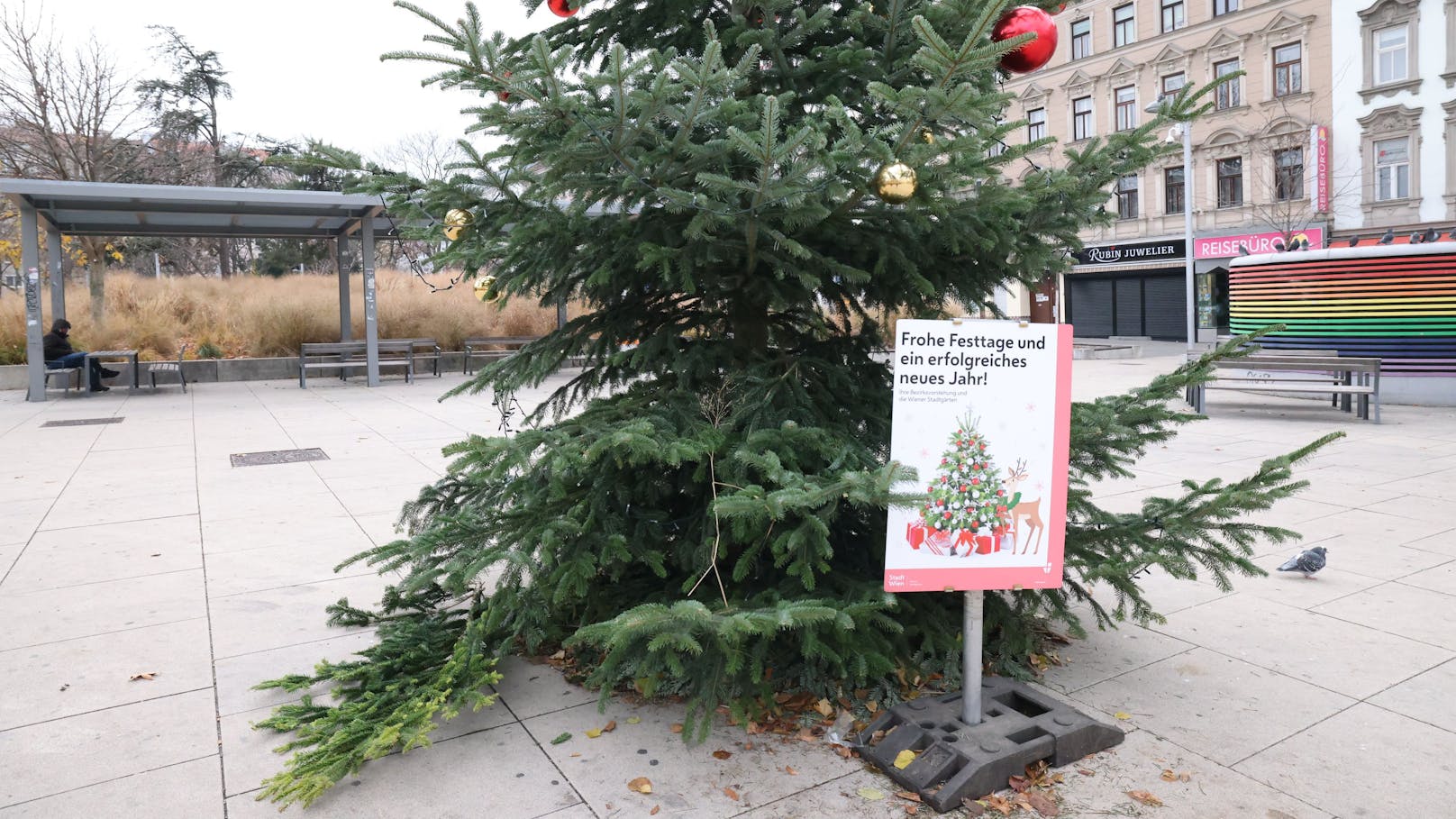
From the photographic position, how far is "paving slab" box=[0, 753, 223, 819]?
293 cm

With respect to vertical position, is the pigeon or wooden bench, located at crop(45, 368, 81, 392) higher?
wooden bench, located at crop(45, 368, 81, 392)

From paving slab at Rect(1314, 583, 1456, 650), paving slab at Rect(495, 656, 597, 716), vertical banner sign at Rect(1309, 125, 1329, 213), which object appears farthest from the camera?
vertical banner sign at Rect(1309, 125, 1329, 213)

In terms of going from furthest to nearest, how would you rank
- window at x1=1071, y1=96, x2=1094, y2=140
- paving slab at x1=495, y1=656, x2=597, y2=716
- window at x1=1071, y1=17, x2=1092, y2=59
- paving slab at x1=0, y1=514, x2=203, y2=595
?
1. window at x1=1071, y1=96, x2=1094, y2=140
2. window at x1=1071, y1=17, x2=1092, y2=59
3. paving slab at x1=0, y1=514, x2=203, y2=595
4. paving slab at x1=495, y1=656, x2=597, y2=716

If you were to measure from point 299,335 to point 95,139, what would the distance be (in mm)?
8953

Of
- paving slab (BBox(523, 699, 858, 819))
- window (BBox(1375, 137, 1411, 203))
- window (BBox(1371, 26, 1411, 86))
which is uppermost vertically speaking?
window (BBox(1371, 26, 1411, 86))

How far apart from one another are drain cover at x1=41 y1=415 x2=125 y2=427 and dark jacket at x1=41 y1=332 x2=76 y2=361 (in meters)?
4.38

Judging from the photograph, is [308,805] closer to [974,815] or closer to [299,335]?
[974,815]

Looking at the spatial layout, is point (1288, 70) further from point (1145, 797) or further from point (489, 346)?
point (1145, 797)

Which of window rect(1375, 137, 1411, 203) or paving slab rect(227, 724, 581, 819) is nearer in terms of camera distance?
paving slab rect(227, 724, 581, 819)

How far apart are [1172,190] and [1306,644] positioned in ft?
115

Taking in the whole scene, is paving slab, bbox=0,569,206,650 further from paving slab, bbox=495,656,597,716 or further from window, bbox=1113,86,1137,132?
window, bbox=1113,86,1137,132

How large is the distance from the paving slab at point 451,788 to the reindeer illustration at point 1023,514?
1.63m

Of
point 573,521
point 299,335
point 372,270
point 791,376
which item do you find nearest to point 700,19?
point 791,376

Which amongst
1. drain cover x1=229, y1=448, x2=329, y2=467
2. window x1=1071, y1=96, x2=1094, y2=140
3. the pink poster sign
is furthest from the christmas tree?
window x1=1071, y1=96, x2=1094, y2=140
